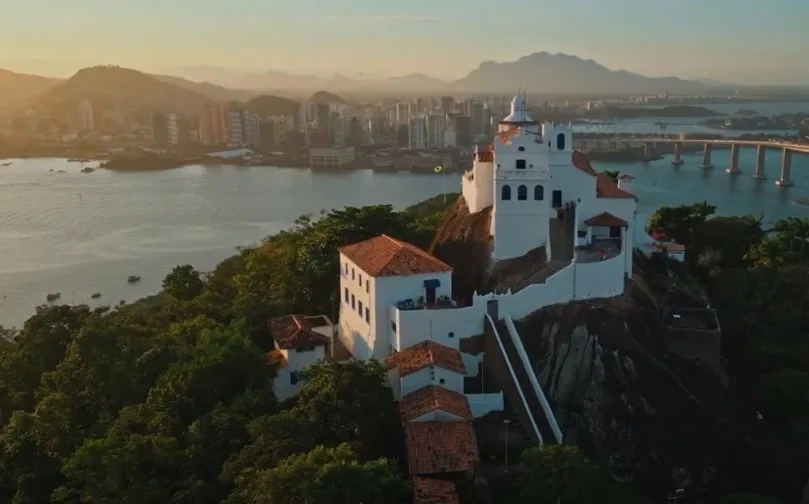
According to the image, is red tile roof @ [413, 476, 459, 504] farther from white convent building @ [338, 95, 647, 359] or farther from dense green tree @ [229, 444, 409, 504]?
white convent building @ [338, 95, 647, 359]

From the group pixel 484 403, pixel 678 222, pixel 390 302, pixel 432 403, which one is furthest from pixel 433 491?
pixel 678 222

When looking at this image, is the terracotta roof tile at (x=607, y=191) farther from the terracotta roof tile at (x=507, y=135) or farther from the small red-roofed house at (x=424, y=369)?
the small red-roofed house at (x=424, y=369)

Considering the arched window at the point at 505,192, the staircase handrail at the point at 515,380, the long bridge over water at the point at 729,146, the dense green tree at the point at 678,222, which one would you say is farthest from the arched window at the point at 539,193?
the long bridge over water at the point at 729,146

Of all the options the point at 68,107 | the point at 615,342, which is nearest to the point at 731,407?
the point at 615,342

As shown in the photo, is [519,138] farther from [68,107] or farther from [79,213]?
[68,107]

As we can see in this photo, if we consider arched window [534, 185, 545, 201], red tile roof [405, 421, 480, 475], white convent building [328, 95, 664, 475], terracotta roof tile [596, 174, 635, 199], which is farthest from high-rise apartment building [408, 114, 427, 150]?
red tile roof [405, 421, 480, 475]

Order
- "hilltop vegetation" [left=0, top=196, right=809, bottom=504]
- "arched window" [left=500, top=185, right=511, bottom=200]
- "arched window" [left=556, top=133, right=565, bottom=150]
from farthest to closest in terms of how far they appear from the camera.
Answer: "arched window" [left=556, top=133, right=565, bottom=150] → "arched window" [left=500, top=185, right=511, bottom=200] → "hilltop vegetation" [left=0, top=196, right=809, bottom=504]
